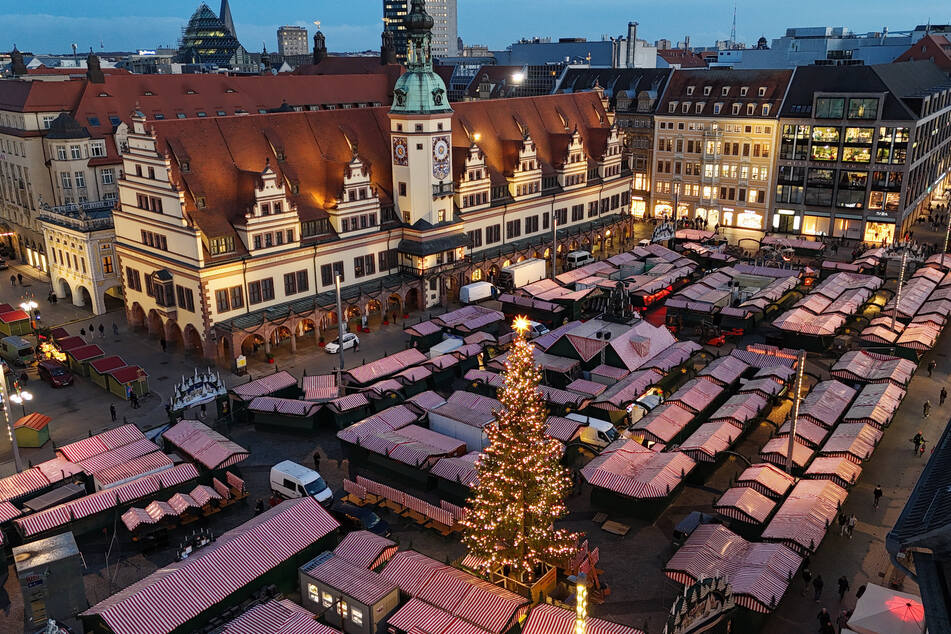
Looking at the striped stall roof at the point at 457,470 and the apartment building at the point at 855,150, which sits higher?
the apartment building at the point at 855,150

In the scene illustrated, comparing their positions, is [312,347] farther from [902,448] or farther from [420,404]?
[902,448]

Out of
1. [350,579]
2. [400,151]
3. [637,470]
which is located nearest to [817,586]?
[637,470]

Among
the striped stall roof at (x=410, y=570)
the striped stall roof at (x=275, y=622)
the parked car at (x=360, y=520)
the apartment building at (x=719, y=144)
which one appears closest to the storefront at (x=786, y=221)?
the apartment building at (x=719, y=144)

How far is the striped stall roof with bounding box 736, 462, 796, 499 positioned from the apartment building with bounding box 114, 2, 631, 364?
34.9m

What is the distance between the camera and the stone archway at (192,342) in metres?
65.8

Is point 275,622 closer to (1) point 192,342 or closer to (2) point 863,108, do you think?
(1) point 192,342

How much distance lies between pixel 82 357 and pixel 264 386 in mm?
18273

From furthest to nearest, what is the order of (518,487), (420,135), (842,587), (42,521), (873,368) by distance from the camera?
(420,135), (873,368), (42,521), (842,587), (518,487)

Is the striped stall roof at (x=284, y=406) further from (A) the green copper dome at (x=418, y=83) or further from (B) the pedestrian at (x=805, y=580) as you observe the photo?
(A) the green copper dome at (x=418, y=83)

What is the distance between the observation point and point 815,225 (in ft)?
344

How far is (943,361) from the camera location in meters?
64.0

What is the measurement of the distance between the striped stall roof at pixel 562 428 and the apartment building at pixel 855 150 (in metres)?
70.1

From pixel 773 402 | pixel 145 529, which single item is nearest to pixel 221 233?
pixel 145 529

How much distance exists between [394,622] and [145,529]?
53.7 ft
